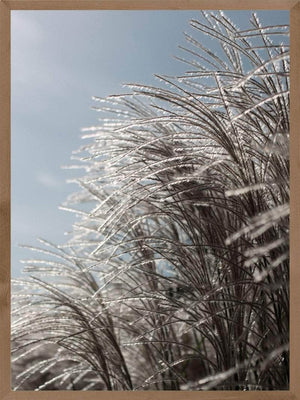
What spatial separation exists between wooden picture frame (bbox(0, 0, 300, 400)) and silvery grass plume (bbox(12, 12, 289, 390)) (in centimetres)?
3

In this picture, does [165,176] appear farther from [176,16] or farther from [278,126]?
[176,16]

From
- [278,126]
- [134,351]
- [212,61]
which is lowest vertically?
[134,351]

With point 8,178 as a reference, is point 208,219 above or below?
below

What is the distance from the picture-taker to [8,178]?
1319 mm

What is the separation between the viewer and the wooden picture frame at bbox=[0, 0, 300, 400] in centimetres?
126

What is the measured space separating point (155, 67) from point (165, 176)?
64cm

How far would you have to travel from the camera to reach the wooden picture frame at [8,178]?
1256 millimetres

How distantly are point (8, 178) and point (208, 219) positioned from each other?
0.50 m

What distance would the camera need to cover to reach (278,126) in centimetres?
125

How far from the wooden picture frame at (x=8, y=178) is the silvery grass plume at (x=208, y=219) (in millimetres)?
27

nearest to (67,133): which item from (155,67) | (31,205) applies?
(31,205)

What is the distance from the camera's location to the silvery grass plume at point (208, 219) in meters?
1.25

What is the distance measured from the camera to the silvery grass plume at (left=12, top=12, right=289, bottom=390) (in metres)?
1.25

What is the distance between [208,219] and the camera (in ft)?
4.59
